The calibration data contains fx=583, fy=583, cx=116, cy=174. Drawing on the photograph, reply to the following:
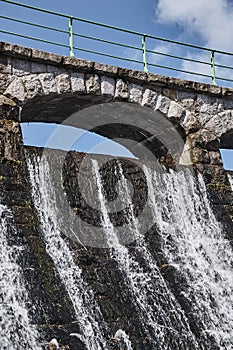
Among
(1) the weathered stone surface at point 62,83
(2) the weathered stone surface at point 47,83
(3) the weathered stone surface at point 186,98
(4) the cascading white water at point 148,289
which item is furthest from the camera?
(3) the weathered stone surface at point 186,98

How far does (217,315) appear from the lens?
8.21m

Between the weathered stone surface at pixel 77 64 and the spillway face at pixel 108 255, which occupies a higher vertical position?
the weathered stone surface at pixel 77 64

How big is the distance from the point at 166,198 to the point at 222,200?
112cm

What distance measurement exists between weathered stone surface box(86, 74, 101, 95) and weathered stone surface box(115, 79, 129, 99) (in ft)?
1.16

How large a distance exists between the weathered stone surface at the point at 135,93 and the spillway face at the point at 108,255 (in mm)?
1176

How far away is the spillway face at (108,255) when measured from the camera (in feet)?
23.4

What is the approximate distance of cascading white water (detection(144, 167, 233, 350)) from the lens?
26.8 feet

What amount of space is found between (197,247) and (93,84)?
3.16m

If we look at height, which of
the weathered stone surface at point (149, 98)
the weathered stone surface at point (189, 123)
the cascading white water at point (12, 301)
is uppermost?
the weathered stone surface at point (149, 98)

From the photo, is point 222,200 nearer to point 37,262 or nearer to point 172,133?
point 172,133

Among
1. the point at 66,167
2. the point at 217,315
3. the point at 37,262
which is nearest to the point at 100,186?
the point at 66,167

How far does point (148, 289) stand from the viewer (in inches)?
317

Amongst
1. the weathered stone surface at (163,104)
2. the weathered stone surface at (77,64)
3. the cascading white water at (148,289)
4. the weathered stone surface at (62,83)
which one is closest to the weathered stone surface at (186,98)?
the weathered stone surface at (163,104)

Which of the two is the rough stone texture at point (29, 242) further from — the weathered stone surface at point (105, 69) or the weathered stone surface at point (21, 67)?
the weathered stone surface at point (105, 69)
